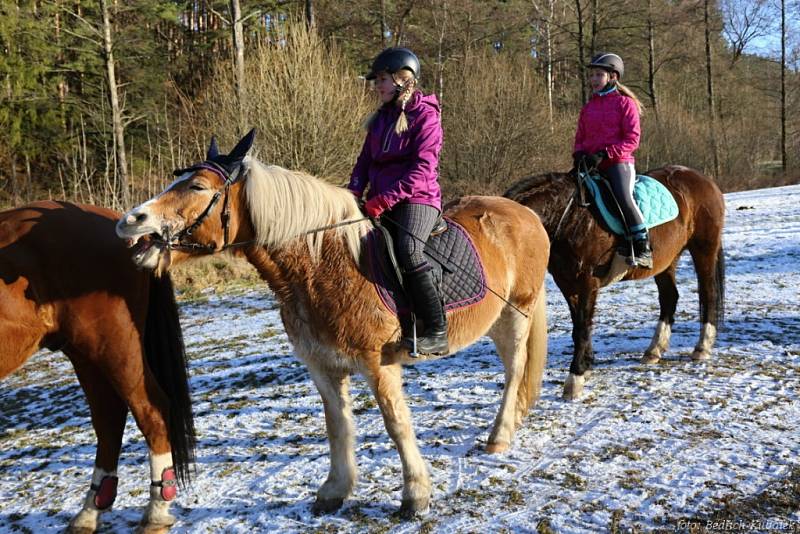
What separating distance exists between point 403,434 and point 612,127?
338 cm

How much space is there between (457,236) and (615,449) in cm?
174

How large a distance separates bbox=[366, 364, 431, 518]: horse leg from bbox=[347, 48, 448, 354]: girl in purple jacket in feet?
0.80

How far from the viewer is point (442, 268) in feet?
10.5

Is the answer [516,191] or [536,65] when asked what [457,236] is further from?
[536,65]

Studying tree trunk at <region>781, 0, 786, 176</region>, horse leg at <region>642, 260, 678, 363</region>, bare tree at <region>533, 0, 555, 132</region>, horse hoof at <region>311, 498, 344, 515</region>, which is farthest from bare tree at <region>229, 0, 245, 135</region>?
tree trunk at <region>781, 0, 786, 176</region>

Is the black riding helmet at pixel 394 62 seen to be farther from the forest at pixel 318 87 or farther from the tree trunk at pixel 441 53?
the tree trunk at pixel 441 53

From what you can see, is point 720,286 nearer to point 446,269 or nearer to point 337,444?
point 446,269

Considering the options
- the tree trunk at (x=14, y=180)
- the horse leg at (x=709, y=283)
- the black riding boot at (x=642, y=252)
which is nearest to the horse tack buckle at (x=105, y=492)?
the black riding boot at (x=642, y=252)

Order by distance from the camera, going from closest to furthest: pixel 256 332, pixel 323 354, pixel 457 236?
pixel 323 354 < pixel 457 236 < pixel 256 332

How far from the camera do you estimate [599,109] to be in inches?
192

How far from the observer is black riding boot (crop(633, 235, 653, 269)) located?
4.67 m

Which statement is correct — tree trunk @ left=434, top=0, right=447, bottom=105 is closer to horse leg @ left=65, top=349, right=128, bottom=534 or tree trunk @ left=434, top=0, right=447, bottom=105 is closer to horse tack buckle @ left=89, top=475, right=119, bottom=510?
horse leg @ left=65, top=349, right=128, bottom=534

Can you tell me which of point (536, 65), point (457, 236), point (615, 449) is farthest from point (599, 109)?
point (536, 65)

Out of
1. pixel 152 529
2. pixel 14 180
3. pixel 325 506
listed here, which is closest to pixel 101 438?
pixel 152 529
